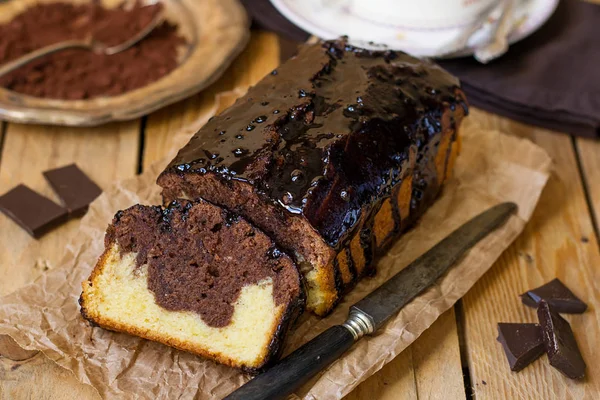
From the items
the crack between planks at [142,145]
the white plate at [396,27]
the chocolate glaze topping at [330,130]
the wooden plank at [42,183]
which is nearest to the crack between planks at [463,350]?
the chocolate glaze topping at [330,130]

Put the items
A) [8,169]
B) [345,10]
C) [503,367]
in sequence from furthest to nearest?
[345,10] < [8,169] < [503,367]

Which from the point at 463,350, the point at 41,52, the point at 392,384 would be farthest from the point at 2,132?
the point at 463,350

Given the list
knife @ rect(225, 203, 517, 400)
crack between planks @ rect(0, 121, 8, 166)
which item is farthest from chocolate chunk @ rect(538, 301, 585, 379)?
crack between planks @ rect(0, 121, 8, 166)

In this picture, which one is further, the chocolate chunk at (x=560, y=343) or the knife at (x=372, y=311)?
the chocolate chunk at (x=560, y=343)

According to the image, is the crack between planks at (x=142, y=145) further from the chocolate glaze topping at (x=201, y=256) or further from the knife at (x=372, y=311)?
the knife at (x=372, y=311)

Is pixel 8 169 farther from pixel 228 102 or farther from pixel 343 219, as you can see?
pixel 343 219

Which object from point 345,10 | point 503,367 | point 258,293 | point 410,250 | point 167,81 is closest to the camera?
point 258,293

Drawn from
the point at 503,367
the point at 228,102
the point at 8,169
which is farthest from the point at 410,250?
the point at 8,169
